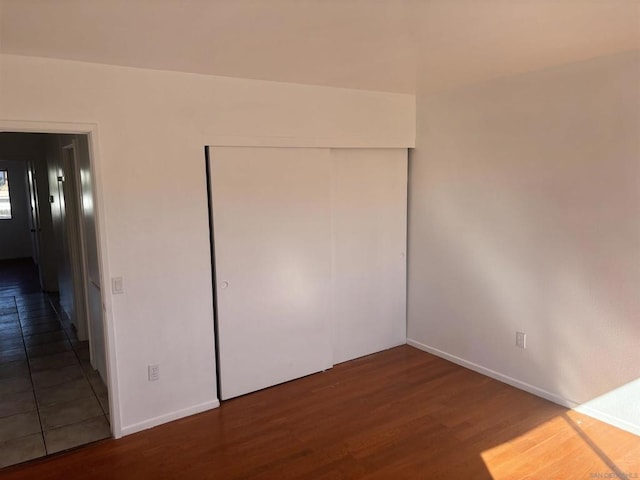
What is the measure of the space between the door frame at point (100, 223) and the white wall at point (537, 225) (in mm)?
2739

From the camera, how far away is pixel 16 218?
9.89 metres

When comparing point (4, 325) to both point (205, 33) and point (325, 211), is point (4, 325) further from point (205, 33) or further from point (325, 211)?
point (205, 33)

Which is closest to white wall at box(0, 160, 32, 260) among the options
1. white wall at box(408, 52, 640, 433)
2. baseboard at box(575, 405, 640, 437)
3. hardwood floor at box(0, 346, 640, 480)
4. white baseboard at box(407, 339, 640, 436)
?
hardwood floor at box(0, 346, 640, 480)

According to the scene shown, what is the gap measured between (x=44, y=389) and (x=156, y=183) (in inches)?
81.7

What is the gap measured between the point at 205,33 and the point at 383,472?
256 centimetres

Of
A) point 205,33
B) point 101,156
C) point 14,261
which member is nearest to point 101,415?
point 101,156

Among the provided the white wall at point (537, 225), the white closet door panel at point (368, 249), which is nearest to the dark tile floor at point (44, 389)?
the white closet door panel at point (368, 249)

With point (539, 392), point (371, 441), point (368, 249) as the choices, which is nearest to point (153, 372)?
point (371, 441)

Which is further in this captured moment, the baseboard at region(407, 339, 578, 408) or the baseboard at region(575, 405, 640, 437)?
Answer: the baseboard at region(407, 339, 578, 408)

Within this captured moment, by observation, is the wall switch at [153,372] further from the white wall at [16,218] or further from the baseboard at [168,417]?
the white wall at [16,218]

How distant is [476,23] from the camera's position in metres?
2.23

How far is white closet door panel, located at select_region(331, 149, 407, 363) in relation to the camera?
4094 millimetres

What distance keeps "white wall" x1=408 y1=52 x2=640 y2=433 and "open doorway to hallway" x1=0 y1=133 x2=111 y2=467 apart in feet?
9.33

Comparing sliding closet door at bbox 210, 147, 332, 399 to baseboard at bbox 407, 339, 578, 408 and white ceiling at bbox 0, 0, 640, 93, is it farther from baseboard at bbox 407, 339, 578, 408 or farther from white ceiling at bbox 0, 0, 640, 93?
baseboard at bbox 407, 339, 578, 408
